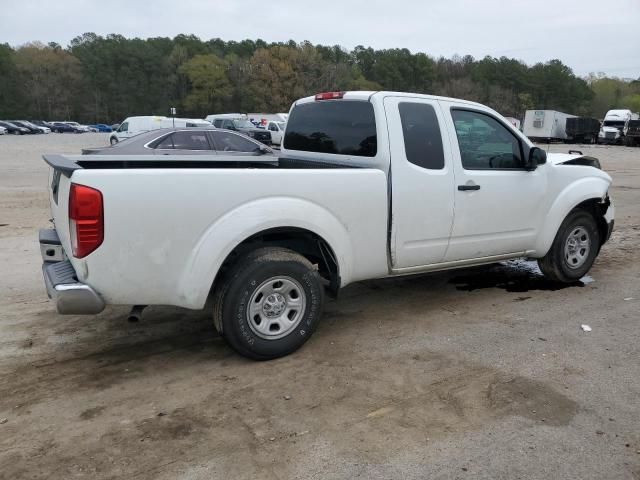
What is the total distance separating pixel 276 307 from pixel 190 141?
Result: 9.94 meters

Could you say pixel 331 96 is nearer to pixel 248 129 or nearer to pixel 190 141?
pixel 190 141

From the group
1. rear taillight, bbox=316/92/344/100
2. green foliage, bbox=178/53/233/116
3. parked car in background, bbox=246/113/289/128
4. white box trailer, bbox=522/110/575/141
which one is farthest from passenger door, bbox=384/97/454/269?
green foliage, bbox=178/53/233/116

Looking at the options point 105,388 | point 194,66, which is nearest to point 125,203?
point 105,388

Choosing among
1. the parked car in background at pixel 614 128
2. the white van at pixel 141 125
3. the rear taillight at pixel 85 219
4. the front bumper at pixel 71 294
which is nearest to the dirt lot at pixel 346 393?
the front bumper at pixel 71 294

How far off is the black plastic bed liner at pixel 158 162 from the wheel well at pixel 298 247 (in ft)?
2.91

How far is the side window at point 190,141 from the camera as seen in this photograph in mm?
12953

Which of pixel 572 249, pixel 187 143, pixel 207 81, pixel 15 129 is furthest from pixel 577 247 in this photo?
pixel 207 81

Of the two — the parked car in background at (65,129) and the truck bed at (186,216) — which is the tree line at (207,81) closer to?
the parked car in background at (65,129)

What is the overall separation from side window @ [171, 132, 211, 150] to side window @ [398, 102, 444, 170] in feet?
30.3

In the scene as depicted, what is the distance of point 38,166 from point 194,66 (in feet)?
308

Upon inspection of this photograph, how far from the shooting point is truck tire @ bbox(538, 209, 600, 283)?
225 inches

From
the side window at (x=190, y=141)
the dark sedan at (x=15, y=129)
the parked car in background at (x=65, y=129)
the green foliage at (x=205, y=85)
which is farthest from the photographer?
the green foliage at (x=205, y=85)

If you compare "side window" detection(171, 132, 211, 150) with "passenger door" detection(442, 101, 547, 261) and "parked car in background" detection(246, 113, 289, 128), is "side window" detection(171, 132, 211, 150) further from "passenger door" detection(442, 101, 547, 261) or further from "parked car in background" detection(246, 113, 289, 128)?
"parked car in background" detection(246, 113, 289, 128)

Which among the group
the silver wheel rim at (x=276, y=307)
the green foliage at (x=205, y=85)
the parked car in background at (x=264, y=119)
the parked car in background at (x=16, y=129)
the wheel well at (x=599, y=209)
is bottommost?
the silver wheel rim at (x=276, y=307)
